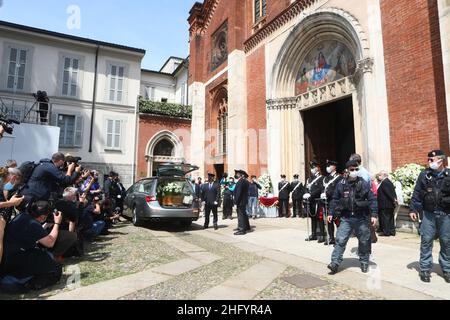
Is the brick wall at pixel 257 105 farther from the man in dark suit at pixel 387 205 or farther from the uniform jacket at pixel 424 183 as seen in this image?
the uniform jacket at pixel 424 183

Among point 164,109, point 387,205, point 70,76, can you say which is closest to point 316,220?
point 387,205

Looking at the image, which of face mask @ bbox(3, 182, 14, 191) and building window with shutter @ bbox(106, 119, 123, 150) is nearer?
face mask @ bbox(3, 182, 14, 191)

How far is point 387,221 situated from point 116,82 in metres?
21.1

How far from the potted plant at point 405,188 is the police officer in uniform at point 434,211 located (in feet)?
12.3

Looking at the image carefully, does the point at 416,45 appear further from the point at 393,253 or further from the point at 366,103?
the point at 393,253

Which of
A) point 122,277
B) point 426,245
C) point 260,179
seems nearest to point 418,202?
point 426,245

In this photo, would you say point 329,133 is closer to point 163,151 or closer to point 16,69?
point 163,151

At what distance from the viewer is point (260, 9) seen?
52.6 ft

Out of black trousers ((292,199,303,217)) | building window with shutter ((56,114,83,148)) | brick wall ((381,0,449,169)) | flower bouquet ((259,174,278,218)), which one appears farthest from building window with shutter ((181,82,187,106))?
brick wall ((381,0,449,169))

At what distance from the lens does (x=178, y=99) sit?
27.7 meters

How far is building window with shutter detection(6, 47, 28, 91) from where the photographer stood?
1989 cm

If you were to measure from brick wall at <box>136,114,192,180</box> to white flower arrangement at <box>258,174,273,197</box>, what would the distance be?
38.0 ft

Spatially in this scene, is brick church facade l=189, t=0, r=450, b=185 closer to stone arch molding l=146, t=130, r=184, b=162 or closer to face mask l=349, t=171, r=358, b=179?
stone arch molding l=146, t=130, r=184, b=162

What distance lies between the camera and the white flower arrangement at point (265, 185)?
13.4 m
